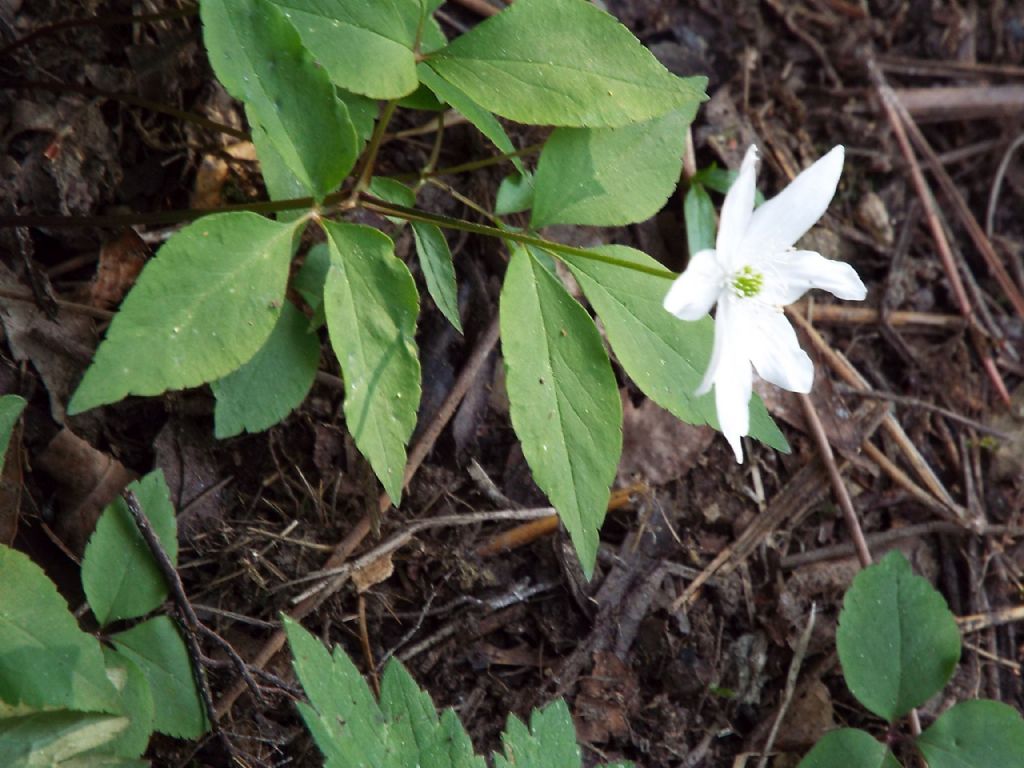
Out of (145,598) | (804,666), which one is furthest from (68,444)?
(804,666)

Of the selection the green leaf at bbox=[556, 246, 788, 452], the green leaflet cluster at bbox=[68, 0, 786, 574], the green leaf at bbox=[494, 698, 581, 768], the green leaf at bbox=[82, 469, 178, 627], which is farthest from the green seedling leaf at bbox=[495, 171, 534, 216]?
the green leaf at bbox=[494, 698, 581, 768]

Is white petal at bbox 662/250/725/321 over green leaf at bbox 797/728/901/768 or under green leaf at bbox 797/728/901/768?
over

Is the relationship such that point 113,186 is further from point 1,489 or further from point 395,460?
point 395,460

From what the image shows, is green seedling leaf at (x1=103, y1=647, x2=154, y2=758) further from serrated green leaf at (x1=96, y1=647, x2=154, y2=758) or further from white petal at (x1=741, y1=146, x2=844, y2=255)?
white petal at (x1=741, y1=146, x2=844, y2=255)

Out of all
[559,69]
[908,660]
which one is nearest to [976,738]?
[908,660]

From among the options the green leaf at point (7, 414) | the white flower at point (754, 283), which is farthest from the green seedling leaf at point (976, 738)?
the green leaf at point (7, 414)

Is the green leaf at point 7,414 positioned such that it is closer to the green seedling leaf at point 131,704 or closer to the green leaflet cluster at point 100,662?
the green leaflet cluster at point 100,662
